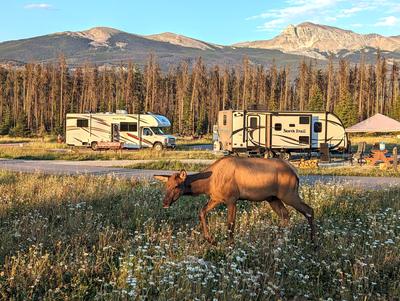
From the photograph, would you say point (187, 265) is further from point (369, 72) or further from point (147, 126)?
point (369, 72)

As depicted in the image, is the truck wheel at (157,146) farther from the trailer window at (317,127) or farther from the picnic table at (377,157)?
the picnic table at (377,157)

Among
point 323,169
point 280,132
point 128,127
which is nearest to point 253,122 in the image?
point 280,132

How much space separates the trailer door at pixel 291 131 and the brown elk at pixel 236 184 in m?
21.9

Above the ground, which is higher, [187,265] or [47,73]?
[47,73]

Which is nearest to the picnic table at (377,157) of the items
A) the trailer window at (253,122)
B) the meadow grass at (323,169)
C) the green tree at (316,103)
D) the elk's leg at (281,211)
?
the meadow grass at (323,169)

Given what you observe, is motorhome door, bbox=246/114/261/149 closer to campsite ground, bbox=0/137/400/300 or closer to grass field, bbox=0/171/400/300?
campsite ground, bbox=0/137/400/300

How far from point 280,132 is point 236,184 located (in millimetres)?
22474

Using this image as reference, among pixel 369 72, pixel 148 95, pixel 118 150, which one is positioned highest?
pixel 369 72

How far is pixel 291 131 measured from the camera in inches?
1164

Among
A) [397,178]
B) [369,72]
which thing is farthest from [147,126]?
[369,72]

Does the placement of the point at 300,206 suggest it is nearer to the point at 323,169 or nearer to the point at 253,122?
the point at 323,169

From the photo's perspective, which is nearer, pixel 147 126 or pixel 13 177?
pixel 13 177

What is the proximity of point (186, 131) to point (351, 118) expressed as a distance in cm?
2447

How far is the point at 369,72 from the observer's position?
85250 mm
